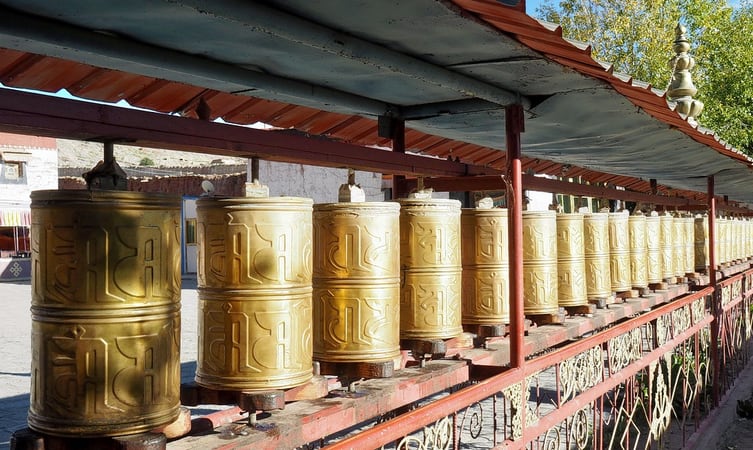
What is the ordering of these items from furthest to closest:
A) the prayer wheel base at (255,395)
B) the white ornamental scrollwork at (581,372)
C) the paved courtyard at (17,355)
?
the paved courtyard at (17,355), the white ornamental scrollwork at (581,372), the prayer wheel base at (255,395)

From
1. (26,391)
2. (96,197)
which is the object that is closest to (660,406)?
(96,197)

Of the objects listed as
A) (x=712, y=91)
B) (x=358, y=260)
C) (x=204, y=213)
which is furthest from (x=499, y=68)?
(x=712, y=91)

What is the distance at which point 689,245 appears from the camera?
778 cm

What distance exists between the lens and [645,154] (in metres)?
5.77

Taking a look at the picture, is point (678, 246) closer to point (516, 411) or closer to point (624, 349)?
point (624, 349)

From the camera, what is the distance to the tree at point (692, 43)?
75.7 feet

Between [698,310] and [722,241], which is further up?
[722,241]

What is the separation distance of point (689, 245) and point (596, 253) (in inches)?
132

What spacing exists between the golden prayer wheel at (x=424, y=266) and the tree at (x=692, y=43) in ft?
63.9

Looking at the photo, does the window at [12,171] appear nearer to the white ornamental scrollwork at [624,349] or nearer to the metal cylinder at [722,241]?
the metal cylinder at [722,241]

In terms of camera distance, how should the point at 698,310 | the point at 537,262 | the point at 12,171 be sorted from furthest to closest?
the point at 12,171 < the point at 698,310 < the point at 537,262

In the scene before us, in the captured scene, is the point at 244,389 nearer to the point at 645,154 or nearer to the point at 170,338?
the point at 170,338

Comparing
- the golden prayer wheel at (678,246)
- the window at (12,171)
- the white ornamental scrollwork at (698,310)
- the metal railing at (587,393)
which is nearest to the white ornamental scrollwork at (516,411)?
the metal railing at (587,393)

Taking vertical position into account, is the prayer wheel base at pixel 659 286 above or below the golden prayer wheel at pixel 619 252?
below
